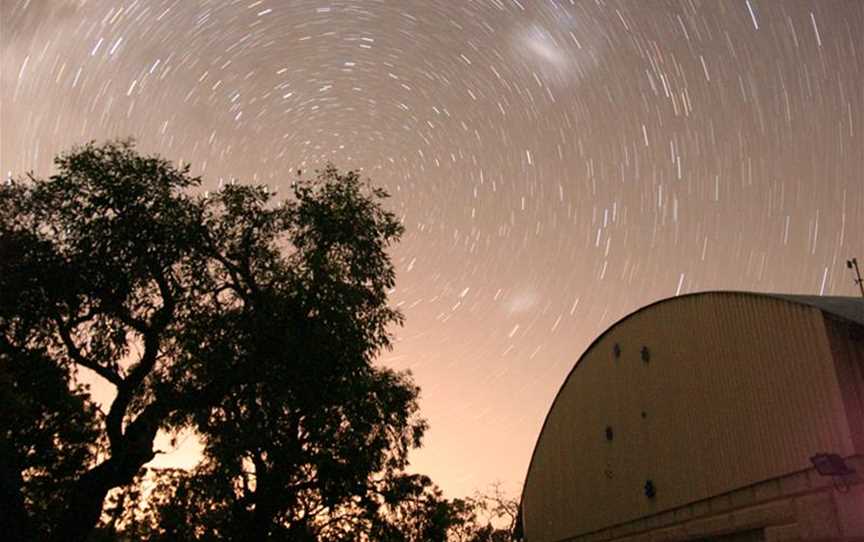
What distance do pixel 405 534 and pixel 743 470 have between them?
14.9 meters

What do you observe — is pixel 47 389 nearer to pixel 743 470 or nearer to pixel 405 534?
pixel 405 534

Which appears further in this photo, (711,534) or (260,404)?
(260,404)

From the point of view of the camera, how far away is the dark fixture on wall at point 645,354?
2223 cm

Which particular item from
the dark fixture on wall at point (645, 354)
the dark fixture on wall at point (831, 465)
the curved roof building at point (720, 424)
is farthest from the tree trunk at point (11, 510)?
the dark fixture on wall at point (645, 354)

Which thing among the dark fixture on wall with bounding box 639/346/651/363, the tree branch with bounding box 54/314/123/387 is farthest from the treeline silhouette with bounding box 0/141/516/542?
the dark fixture on wall with bounding box 639/346/651/363

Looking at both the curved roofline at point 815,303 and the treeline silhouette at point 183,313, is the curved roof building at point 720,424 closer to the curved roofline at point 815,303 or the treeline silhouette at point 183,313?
the curved roofline at point 815,303

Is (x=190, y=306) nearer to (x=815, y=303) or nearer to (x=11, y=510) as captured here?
(x=11, y=510)

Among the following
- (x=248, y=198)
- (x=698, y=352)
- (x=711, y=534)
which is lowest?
(x=711, y=534)

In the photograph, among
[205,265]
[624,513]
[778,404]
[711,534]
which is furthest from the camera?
[624,513]

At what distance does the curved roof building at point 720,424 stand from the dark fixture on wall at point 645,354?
0.06 meters

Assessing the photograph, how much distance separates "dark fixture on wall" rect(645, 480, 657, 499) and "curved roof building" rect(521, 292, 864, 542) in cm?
5

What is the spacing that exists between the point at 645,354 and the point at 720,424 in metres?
4.66

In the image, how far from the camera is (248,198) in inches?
789

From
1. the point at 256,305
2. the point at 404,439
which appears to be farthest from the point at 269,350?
the point at 404,439
